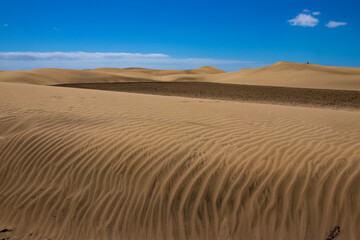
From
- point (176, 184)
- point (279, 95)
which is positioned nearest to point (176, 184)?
point (176, 184)

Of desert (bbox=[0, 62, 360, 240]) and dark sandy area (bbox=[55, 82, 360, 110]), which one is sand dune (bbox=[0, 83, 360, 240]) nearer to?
desert (bbox=[0, 62, 360, 240])

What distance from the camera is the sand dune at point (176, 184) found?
3.35 meters

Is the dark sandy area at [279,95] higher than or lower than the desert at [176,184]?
higher

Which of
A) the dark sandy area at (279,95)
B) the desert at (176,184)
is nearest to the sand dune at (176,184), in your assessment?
the desert at (176,184)

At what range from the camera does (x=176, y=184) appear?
12.5 feet

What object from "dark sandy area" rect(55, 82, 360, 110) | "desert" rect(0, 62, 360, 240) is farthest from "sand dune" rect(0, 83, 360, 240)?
"dark sandy area" rect(55, 82, 360, 110)

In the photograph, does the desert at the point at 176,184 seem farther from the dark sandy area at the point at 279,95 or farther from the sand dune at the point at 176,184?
the dark sandy area at the point at 279,95

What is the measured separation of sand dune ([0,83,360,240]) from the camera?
3.35 metres

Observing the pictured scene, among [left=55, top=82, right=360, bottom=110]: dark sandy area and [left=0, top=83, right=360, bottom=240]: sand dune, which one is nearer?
[left=0, top=83, right=360, bottom=240]: sand dune

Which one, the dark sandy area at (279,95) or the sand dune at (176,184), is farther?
the dark sandy area at (279,95)

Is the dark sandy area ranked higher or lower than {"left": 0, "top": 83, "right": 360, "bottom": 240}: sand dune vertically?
higher

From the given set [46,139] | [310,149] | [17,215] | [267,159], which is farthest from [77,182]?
[310,149]

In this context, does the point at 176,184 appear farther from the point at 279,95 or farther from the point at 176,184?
the point at 279,95

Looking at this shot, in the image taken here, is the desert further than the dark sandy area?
No
